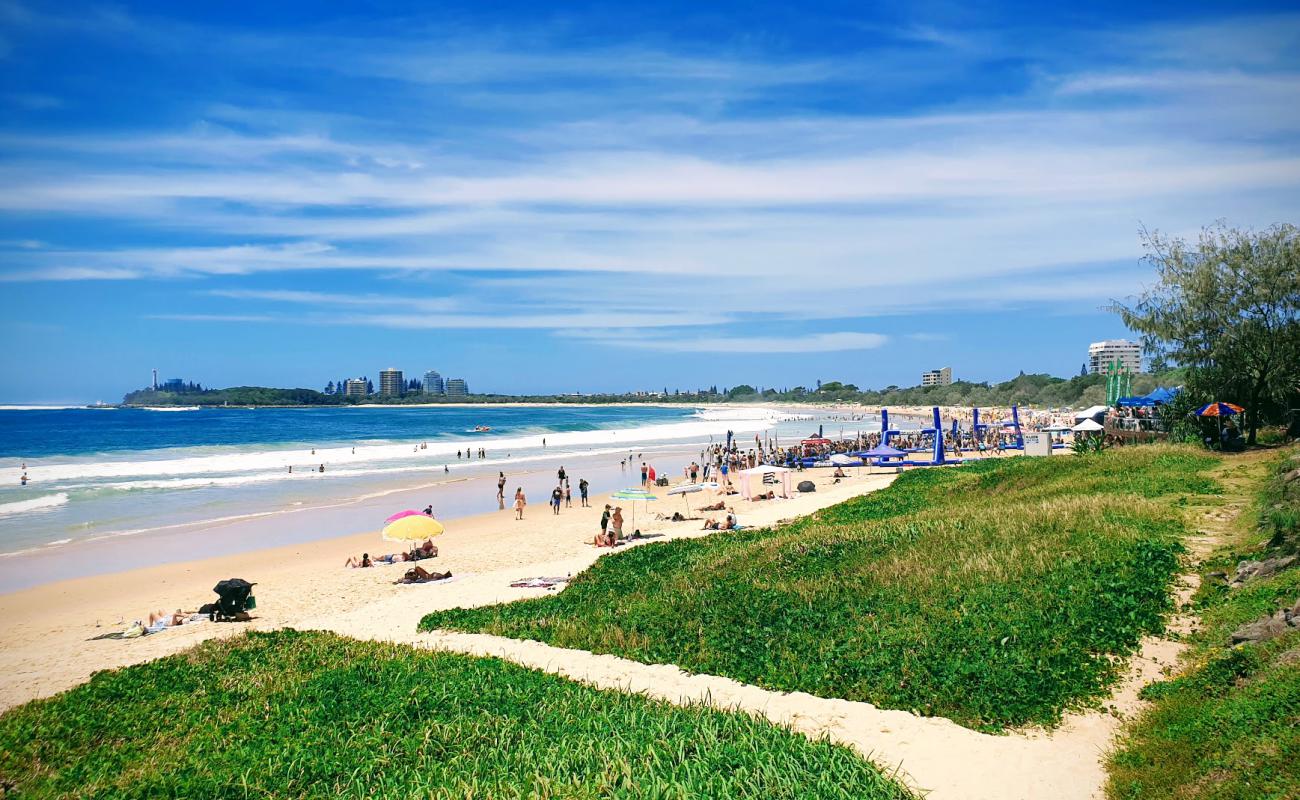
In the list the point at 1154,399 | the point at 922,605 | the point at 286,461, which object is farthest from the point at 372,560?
the point at 286,461

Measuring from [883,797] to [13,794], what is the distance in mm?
7859

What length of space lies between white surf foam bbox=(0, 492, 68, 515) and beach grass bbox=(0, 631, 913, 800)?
103ft

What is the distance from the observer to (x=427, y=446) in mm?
76312

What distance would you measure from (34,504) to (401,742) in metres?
39.2

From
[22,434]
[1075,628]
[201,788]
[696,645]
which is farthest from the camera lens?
[22,434]

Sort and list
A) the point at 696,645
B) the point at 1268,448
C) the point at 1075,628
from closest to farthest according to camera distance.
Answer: the point at 1075,628, the point at 696,645, the point at 1268,448

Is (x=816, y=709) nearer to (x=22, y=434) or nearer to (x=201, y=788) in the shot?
(x=201, y=788)

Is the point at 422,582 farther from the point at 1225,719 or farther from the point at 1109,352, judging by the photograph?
the point at 1109,352

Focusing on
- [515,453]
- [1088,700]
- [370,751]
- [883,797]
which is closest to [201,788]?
[370,751]

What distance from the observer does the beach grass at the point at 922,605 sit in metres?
9.65

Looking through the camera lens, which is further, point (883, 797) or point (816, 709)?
point (816, 709)

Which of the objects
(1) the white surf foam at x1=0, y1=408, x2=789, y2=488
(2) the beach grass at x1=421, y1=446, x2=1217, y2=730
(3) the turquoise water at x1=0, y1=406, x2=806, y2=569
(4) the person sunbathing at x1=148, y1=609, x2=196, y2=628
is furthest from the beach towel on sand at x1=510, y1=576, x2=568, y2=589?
(1) the white surf foam at x1=0, y1=408, x2=789, y2=488

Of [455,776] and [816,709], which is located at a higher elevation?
[455,776]

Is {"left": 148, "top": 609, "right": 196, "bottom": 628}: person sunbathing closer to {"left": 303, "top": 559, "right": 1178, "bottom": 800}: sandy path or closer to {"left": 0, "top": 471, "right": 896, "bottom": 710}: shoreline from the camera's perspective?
{"left": 0, "top": 471, "right": 896, "bottom": 710}: shoreline
